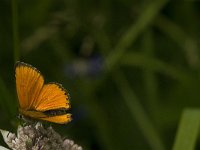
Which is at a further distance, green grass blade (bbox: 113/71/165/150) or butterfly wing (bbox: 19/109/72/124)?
green grass blade (bbox: 113/71/165/150)

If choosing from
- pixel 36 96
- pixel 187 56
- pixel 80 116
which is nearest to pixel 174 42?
pixel 187 56

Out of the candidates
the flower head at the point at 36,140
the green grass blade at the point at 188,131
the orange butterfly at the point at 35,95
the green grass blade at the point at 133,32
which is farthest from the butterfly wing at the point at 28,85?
the green grass blade at the point at 133,32

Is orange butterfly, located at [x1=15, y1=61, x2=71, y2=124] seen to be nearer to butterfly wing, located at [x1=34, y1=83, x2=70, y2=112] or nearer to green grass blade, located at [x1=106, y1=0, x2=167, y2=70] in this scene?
butterfly wing, located at [x1=34, y1=83, x2=70, y2=112]

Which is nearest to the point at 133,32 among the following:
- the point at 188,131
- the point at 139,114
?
the point at 139,114

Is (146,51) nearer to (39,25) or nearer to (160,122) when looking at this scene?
(160,122)

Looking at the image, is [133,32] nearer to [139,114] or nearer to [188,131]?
[139,114]

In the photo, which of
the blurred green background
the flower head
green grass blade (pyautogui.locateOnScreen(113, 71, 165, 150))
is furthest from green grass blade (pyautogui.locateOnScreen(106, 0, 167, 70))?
the flower head
